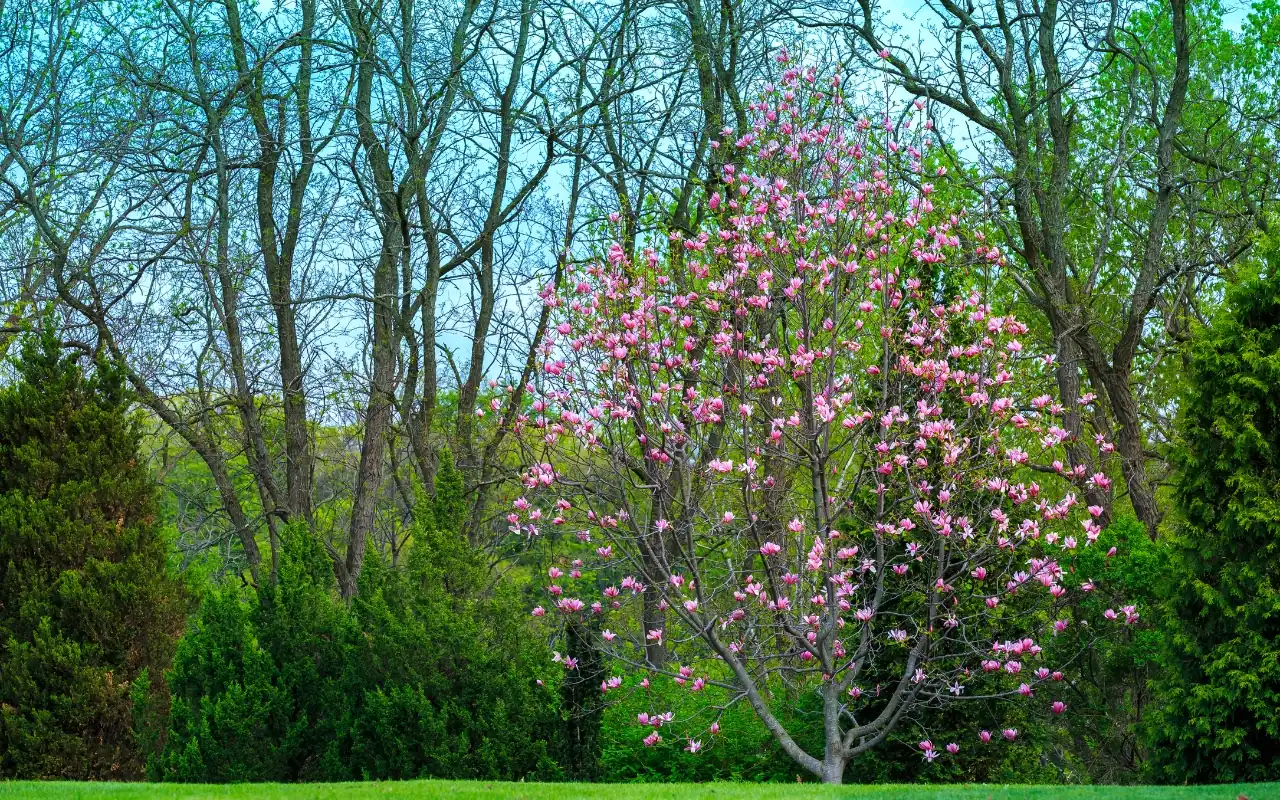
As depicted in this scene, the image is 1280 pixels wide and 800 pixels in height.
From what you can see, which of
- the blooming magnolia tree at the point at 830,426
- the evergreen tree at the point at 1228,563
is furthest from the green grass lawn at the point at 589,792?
the blooming magnolia tree at the point at 830,426

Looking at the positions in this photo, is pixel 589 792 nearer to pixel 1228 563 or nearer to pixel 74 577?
pixel 1228 563

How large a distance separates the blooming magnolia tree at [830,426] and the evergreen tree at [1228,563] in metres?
0.82

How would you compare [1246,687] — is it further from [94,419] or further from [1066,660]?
[94,419]

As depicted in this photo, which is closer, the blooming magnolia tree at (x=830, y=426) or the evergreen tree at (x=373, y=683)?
the blooming magnolia tree at (x=830, y=426)

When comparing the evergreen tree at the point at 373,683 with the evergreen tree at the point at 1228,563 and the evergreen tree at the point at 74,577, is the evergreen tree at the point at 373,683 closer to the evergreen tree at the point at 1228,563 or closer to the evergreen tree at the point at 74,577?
the evergreen tree at the point at 74,577

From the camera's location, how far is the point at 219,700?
10.3 metres

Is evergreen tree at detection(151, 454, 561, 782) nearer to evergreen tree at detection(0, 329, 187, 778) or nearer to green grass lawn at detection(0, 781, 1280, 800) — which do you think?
evergreen tree at detection(0, 329, 187, 778)

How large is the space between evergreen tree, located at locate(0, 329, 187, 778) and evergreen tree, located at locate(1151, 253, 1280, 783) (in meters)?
8.90

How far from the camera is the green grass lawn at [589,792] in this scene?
7.21 metres

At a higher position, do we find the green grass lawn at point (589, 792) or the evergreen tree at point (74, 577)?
the evergreen tree at point (74, 577)

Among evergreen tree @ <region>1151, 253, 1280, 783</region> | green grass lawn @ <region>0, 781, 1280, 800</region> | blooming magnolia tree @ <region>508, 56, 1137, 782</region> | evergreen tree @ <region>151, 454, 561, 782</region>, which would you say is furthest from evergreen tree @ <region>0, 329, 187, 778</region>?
evergreen tree @ <region>1151, 253, 1280, 783</region>

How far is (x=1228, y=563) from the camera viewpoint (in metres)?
8.59

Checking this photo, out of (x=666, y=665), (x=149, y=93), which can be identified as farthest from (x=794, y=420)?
(x=149, y=93)

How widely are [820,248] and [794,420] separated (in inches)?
73.1
